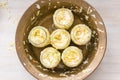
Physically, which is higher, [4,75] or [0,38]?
[0,38]

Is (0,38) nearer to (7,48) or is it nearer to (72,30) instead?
(7,48)

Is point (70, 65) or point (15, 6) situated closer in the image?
point (70, 65)

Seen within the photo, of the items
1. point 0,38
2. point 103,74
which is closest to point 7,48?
point 0,38
